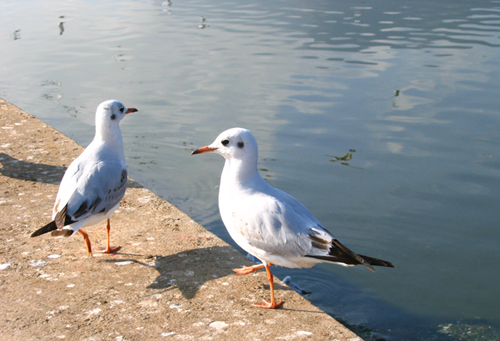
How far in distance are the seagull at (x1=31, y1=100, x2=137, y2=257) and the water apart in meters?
1.96

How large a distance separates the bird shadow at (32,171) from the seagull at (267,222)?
217 cm

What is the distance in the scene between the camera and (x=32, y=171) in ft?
18.3

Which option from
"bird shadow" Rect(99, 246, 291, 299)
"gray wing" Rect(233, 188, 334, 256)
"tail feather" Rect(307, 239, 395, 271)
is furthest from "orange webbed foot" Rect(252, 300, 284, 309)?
"tail feather" Rect(307, 239, 395, 271)

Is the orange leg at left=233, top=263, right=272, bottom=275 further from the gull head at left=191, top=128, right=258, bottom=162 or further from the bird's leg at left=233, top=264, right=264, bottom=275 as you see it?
the gull head at left=191, top=128, right=258, bottom=162

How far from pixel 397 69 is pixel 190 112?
5.32 m

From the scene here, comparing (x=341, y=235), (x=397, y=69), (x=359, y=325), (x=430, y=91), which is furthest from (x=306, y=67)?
(x=359, y=325)

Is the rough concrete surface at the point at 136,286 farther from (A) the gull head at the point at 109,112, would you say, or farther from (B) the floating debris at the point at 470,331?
(B) the floating debris at the point at 470,331

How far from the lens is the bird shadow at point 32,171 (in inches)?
213

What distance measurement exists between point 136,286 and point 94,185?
89cm

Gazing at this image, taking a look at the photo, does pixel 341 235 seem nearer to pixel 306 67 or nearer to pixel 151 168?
pixel 151 168

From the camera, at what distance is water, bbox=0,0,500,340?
16.2 ft

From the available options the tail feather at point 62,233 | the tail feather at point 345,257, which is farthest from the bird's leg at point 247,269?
the tail feather at point 62,233

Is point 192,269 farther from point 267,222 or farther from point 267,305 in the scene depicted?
point 267,222

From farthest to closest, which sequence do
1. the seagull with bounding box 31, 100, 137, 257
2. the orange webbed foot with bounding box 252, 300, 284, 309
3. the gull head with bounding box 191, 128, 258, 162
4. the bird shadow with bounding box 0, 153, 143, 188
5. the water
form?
the bird shadow with bounding box 0, 153, 143, 188
the water
the seagull with bounding box 31, 100, 137, 257
the gull head with bounding box 191, 128, 258, 162
the orange webbed foot with bounding box 252, 300, 284, 309
